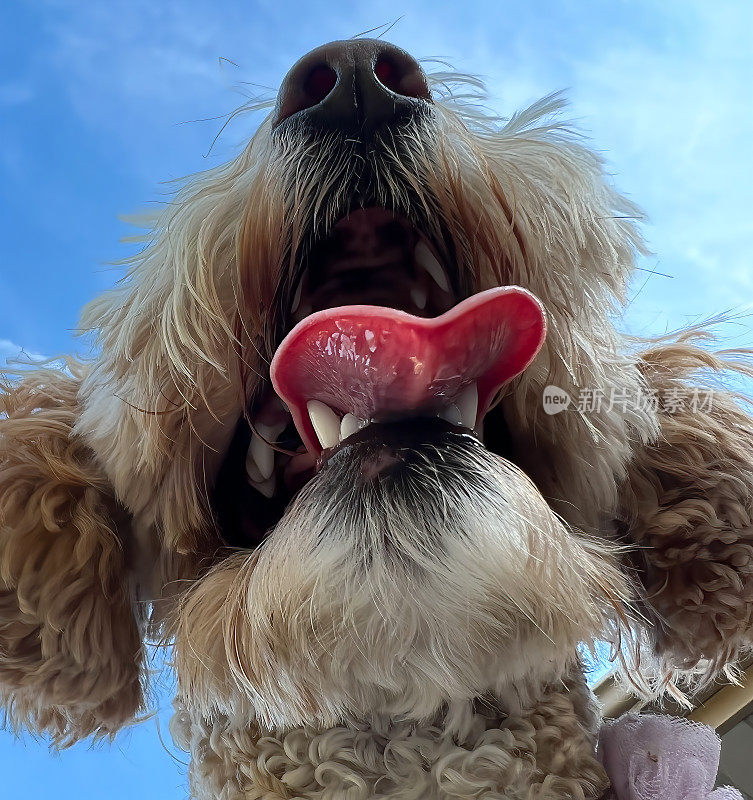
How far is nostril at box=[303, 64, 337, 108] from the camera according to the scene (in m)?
0.59

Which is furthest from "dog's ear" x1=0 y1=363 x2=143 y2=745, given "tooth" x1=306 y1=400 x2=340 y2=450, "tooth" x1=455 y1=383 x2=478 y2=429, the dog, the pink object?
the pink object

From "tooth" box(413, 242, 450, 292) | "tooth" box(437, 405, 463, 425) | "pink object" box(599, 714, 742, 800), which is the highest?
"tooth" box(413, 242, 450, 292)

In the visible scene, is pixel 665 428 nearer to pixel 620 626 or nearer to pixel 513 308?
pixel 620 626

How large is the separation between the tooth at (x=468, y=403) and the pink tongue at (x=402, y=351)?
0.02 metres

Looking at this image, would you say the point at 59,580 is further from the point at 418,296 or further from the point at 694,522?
the point at 694,522

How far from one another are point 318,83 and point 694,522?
522mm

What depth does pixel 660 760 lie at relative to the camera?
2.20 ft

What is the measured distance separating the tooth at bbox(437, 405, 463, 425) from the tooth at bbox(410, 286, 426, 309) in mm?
130

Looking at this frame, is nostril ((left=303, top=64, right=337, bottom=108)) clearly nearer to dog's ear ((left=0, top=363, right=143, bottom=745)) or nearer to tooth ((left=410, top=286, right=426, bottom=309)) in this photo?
tooth ((left=410, top=286, right=426, bottom=309))

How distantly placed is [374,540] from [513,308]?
0.19 m

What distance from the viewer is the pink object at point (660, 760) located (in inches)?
26.0

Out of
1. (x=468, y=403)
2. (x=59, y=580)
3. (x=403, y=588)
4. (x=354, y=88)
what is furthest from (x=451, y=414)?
(x=59, y=580)

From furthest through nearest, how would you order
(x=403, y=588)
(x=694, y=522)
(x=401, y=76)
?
(x=694, y=522)
(x=401, y=76)
(x=403, y=588)

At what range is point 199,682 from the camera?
0.62m
